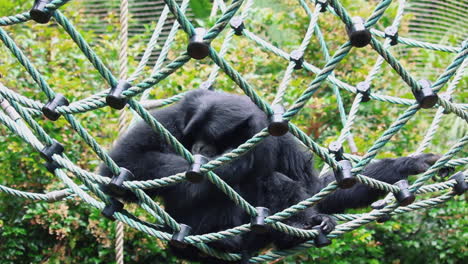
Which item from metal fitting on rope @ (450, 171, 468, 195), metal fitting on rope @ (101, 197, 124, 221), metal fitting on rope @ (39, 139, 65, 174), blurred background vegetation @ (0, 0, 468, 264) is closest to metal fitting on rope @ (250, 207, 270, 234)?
metal fitting on rope @ (101, 197, 124, 221)

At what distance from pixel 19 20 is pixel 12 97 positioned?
520mm

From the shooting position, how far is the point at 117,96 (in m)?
2.46

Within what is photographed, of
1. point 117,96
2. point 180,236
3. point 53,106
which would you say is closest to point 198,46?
point 117,96

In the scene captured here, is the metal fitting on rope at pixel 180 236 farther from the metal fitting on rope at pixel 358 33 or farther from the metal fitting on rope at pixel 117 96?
the metal fitting on rope at pixel 358 33

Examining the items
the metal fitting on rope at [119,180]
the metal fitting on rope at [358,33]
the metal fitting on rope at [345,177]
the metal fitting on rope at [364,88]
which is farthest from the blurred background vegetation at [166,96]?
the metal fitting on rope at [358,33]

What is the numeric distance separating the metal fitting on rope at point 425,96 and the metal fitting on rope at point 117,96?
53.3 inches

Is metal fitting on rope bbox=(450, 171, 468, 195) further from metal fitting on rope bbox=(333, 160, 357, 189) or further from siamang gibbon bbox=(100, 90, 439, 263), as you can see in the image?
metal fitting on rope bbox=(333, 160, 357, 189)

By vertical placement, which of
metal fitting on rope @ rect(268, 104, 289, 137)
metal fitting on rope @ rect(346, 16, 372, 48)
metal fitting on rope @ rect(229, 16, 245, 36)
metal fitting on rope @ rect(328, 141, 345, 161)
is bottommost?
metal fitting on rope @ rect(229, 16, 245, 36)

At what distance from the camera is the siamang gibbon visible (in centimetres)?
373

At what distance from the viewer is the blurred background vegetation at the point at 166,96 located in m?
5.53

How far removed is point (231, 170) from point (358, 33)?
66.9 inches

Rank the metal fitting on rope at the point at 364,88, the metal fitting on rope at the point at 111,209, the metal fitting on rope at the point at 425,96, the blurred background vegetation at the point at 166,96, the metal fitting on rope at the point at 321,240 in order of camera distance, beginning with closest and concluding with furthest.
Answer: the metal fitting on rope at the point at 425,96 → the metal fitting on rope at the point at 111,209 → the metal fitting on rope at the point at 321,240 → the metal fitting on rope at the point at 364,88 → the blurred background vegetation at the point at 166,96

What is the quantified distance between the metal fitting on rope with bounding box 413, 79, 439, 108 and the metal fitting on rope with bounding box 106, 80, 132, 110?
1.35 m

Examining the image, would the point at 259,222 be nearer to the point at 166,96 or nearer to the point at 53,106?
the point at 53,106
